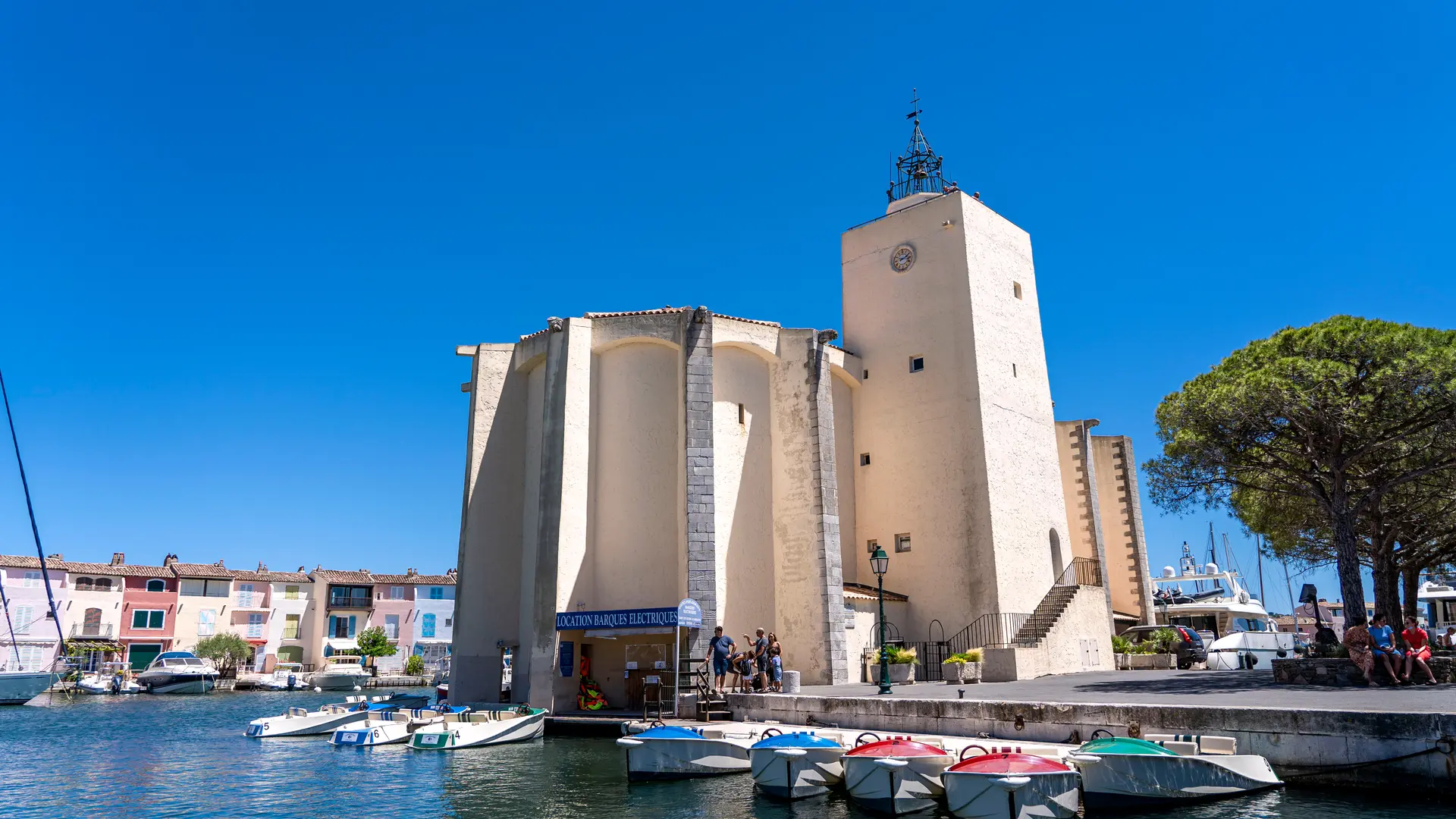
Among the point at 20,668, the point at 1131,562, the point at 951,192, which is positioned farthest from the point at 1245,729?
the point at 20,668

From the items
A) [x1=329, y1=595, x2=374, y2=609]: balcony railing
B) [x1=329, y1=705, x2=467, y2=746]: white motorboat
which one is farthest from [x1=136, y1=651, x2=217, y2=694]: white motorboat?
[x1=329, y1=705, x2=467, y2=746]: white motorboat

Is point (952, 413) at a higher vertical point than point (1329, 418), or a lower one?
higher

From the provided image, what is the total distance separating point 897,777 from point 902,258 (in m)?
21.6

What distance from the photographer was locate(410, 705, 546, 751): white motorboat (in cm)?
2072

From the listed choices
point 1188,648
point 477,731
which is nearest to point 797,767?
point 477,731

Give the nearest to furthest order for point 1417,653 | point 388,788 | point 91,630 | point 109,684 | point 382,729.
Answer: point 388,788
point 1417,653
point 382,729
point 109,684
point 91,630

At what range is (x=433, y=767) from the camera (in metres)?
18.2

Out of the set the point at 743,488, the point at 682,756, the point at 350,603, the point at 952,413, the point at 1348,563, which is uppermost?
the point at 952,413

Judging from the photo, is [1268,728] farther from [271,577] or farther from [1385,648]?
[271,577]

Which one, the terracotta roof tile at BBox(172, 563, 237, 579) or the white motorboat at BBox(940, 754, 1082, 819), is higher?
the terracotta roof tile at BBox(172, 563, 237, 579)

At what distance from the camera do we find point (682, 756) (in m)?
15.6

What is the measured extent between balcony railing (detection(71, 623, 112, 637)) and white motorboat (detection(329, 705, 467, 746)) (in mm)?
43205

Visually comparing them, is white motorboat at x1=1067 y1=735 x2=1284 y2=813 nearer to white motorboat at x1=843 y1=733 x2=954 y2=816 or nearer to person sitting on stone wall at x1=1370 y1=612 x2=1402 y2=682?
white motorboat at x1=843 y1=733 x2=954 y2=816

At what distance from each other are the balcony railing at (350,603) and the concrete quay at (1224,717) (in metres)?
54.0
